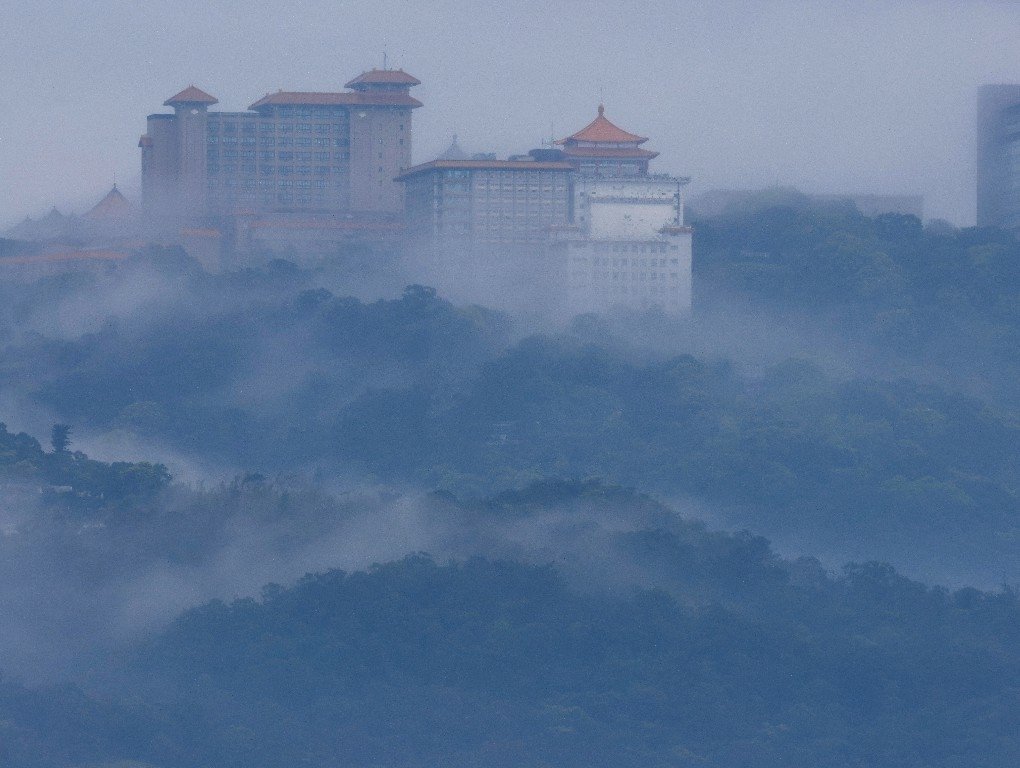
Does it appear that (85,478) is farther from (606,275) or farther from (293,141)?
(293,141)

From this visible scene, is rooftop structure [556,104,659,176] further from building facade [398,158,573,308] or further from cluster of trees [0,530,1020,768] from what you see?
cluster of trees [0,530,1020,768]

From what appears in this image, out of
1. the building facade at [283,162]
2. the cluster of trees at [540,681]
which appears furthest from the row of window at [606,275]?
the cluster of trees at [540,681]

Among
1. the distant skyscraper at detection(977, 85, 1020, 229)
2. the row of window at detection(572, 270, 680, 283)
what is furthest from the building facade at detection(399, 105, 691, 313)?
the distant skyscraper at detection(977, 85, 1020, 229)

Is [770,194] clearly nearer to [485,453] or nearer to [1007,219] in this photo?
[1007,219]

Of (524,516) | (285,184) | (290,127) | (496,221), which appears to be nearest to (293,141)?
(290,127)

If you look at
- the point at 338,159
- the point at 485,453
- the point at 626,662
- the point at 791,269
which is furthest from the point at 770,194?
the point at 626,662
